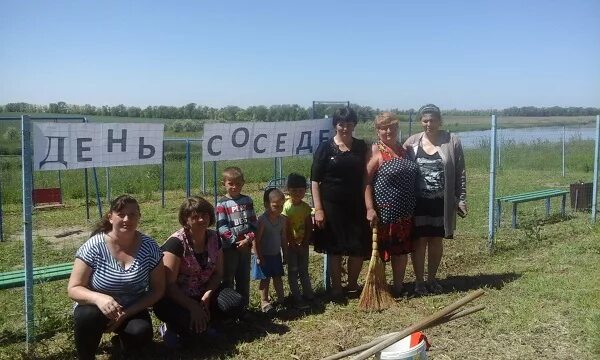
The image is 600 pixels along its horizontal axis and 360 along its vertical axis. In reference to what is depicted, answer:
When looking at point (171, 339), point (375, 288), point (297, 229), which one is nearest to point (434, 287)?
point (375, 288)

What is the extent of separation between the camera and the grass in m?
4.09

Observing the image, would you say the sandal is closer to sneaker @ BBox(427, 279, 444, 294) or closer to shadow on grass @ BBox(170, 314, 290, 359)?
shadow on grass @ BBox(170, 314, 290, 359)

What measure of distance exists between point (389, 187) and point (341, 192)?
1.36ft

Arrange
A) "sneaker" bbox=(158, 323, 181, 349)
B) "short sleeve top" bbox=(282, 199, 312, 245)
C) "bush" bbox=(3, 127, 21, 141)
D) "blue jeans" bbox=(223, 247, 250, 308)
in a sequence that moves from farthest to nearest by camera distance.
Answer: "bush" bbox=(3, 127, 21, 141) → "short sleeve top" bbox=(282, 199, 312, 245) → "blue jeans" bbox=(223, 247, 250, 308) → "sneaker" bbox=(158, 323, 181, 349)

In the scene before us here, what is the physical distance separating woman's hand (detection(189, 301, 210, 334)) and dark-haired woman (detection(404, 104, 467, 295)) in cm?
218

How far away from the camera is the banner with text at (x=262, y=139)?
495cm

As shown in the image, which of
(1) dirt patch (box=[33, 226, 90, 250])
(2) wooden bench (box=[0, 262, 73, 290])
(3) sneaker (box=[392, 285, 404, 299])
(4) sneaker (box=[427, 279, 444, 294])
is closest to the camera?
(2) wooden bench (box=[0, 262, 73, 290])

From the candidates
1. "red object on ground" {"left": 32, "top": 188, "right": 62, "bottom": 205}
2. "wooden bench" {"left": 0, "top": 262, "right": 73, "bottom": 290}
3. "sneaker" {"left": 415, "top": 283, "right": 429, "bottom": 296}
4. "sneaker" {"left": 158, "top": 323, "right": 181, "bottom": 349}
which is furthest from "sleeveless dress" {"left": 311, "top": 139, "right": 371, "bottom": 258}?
"red object on ground" {"left": 32, "top": 188, "right": 62, "bottom": 205}

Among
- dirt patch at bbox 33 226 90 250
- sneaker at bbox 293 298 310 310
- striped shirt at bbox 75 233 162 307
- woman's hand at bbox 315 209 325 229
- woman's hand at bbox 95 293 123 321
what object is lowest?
dirt patch at bbox 33 226 90 250

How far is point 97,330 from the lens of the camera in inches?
146

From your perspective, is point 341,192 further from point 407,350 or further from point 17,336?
point 17,336

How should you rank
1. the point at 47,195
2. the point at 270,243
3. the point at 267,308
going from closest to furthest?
the point at 270,243 < the point at 267,308 < the point at 47,195

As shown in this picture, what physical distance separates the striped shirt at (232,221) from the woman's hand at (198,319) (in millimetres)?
619

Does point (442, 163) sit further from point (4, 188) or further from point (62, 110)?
point (62, 110)
